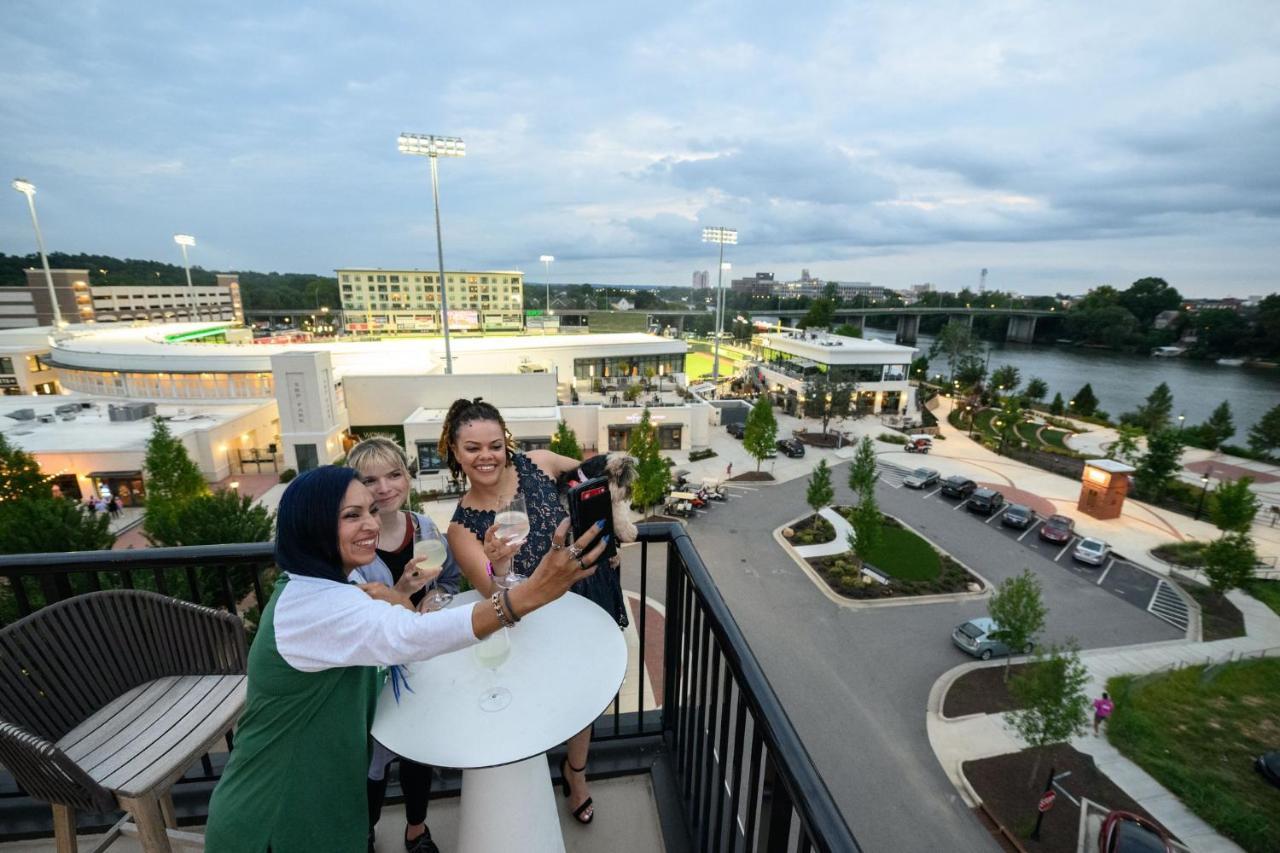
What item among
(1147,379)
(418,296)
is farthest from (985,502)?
(418,296)

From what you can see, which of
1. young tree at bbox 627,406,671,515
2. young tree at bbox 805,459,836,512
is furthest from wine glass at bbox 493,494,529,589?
young tree at bbox 805,459,836,512

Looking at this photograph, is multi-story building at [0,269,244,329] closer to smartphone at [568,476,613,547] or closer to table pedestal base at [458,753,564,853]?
table pedestal base at [458,753,564,853]

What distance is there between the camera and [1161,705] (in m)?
11.2

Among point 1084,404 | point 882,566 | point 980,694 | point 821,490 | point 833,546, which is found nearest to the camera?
point 980,694

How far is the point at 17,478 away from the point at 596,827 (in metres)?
21.6

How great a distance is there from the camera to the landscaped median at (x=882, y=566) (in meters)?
15.2

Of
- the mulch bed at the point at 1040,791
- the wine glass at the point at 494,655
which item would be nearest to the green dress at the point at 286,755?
the wine glass at the point at 494,655

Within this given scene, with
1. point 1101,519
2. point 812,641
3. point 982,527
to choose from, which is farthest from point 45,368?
point 1101,519

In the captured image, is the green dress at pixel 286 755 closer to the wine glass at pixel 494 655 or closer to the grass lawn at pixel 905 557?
the wine glass at pixel 494 655

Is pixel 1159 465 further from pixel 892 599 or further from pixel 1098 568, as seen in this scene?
pixel 892 599

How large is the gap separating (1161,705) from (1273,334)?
87.4 m

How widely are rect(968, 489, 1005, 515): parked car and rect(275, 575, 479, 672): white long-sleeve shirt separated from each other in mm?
24109

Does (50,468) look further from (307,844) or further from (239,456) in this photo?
(307,844)

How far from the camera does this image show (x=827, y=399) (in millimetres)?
32906
